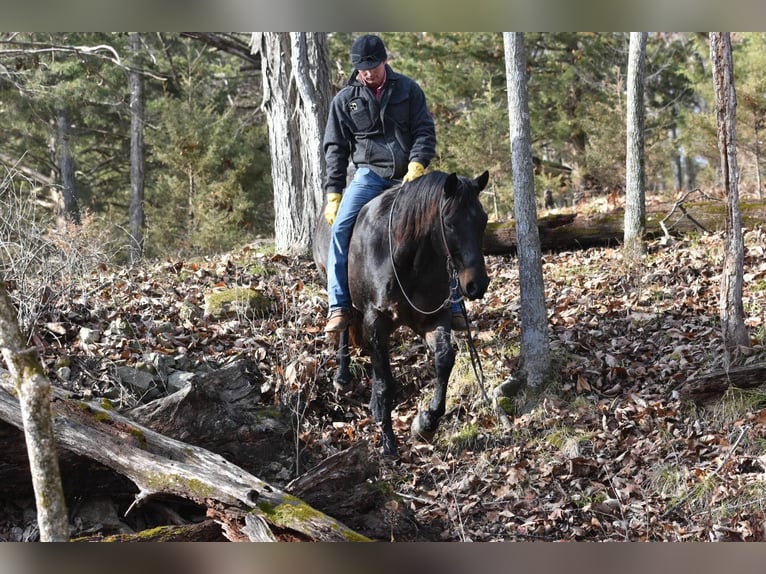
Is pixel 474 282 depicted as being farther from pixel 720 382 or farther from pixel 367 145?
pixel 720 382

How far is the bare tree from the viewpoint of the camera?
233 inches

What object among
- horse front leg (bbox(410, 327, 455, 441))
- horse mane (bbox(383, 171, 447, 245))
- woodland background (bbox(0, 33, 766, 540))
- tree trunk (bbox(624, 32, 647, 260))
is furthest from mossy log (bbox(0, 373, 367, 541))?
tree trunk (bbox(624, 32, 647, 260))

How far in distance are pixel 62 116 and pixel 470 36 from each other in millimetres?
12821

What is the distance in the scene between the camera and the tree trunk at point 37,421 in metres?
2.94

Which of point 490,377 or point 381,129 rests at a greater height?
point 381,129

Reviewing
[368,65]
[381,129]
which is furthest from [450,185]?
[368,65]

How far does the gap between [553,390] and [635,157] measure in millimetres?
4594

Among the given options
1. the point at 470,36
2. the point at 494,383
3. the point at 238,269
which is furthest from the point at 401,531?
the point at 470,36

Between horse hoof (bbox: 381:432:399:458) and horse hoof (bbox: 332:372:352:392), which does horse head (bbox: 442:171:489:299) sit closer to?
horse hoof (bbox: 381:432:399:458)

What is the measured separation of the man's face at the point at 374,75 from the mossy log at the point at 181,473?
143 inches

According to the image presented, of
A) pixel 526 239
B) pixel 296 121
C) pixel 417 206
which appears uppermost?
pixel 296 121

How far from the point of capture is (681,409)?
19.7 feet

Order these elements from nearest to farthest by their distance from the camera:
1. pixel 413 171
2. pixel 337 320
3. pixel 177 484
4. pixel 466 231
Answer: pixel 177 484, pixel 466 231, pixel 413 171, pixel 337 320

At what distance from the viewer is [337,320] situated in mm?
6531
